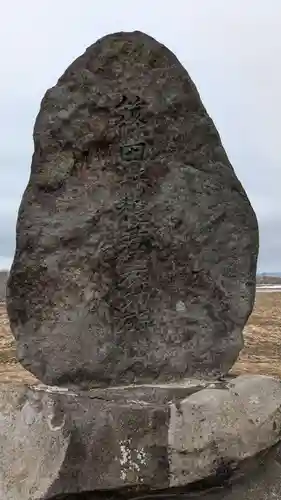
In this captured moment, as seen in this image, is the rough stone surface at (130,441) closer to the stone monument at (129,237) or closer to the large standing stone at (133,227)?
the stone monument at (129,237)

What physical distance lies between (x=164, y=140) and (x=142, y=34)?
52 centimetres

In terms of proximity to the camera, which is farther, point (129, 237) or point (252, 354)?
point (252, 354)

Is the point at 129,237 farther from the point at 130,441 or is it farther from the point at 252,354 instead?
the point at 252,354

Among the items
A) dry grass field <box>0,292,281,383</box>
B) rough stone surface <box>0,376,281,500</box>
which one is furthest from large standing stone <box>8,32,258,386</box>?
dry grass field <box>0,292,281,383</box>

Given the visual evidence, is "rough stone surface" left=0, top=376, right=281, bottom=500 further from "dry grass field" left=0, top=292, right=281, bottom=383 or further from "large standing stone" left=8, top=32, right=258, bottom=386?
"dry grass field" left=0, top=292, right=281, bottom=383

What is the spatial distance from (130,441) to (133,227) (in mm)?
1024

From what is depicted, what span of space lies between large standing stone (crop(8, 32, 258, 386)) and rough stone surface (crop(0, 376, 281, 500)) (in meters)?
0.32

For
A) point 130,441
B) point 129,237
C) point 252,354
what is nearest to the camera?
point 130,441

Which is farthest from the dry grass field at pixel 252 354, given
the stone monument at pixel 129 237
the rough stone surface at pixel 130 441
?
the rough stone surface at pixel 130 441

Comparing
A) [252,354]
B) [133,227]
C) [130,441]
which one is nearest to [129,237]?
[133,227]

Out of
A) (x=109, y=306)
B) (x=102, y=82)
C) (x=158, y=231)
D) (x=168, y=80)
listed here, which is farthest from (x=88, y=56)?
(x=109, y=306)

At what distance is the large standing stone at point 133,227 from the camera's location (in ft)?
11.6

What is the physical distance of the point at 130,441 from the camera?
3.11 metres

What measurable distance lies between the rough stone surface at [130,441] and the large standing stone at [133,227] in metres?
0.32
